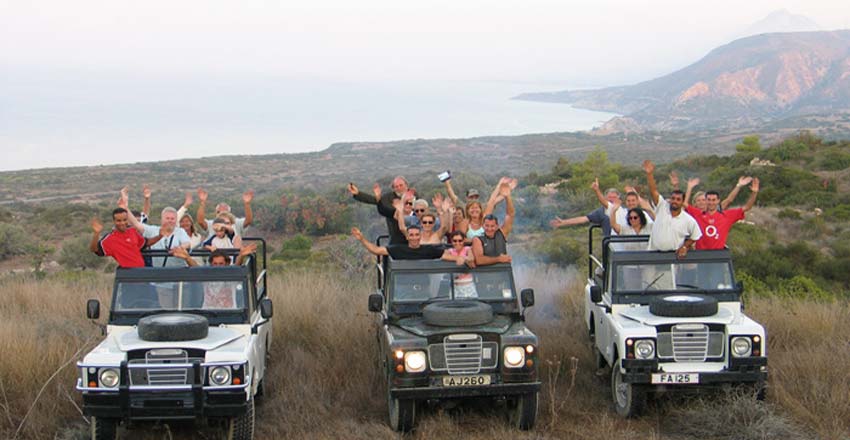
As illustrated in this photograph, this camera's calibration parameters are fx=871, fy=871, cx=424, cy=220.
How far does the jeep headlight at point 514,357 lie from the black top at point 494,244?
1595 mm

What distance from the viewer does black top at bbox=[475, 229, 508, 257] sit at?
31.7 ft

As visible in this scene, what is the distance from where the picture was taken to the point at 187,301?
905 centimetres

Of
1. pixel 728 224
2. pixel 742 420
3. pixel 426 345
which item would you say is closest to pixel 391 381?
pixel 426 345

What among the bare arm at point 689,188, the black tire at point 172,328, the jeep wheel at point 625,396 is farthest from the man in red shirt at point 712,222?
the black tire at point 172,328

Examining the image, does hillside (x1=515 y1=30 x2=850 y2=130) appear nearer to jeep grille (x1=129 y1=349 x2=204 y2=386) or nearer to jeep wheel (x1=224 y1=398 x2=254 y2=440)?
jeep wheel (x1=224 y1=398 x2=254 y2=440)

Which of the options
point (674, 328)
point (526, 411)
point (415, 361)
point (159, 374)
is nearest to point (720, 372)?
point (674, 328)

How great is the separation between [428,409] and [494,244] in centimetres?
198

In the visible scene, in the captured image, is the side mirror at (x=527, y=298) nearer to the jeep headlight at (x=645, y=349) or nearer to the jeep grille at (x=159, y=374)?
the jeep headlight at (x=645, y=349)

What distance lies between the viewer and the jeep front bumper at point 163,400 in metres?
7.67

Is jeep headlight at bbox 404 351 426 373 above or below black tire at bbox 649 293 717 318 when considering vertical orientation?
below

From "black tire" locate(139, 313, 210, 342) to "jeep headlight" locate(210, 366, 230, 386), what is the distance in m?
0.51

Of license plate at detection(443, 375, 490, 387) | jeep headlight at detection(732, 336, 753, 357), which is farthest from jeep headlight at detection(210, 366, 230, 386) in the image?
jeep headlight at detection(732, 336, 753, 357)

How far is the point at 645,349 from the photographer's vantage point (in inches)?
350

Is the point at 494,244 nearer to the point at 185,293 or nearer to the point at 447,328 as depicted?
the point at 447,328
